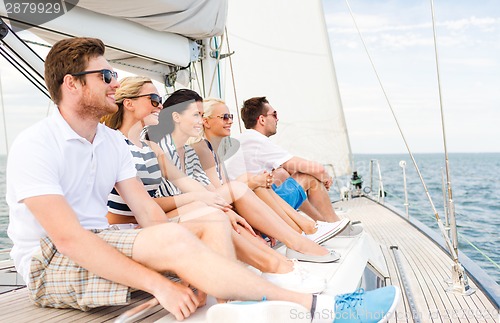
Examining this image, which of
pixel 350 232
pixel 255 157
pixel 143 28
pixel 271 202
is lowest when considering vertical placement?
pixel 350 232

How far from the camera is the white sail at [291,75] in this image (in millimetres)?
4680

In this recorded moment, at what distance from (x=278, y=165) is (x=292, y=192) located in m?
0.17

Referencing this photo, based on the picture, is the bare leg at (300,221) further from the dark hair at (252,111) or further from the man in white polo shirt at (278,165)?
the dark hair at (252,111)

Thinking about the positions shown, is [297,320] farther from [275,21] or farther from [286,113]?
[275,21]

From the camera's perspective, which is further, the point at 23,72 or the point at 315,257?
the point at 23,72

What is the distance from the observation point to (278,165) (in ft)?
8.86

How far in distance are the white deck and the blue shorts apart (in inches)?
13.4

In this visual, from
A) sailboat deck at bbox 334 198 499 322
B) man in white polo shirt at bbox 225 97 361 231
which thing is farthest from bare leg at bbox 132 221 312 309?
man in white polo shirt at bbox 225 97 361 231

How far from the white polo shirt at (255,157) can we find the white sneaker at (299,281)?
108cm

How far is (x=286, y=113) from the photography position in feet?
15.4

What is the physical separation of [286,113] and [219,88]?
997 millimetres

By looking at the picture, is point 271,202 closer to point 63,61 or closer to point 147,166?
point 147,166

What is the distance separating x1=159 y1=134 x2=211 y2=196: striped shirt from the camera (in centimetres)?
215

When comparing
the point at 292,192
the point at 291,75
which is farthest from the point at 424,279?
the point at 291,75
